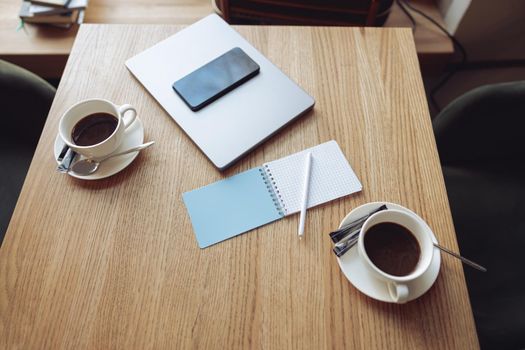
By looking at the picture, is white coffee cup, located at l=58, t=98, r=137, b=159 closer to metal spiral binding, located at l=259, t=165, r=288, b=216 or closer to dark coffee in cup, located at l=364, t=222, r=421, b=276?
metal spiral binding, located at l=259, t=165, r=288, b=216

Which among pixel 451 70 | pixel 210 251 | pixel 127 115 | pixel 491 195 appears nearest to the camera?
pixel 210 251


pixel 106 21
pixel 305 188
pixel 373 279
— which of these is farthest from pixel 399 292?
pixel 106 21

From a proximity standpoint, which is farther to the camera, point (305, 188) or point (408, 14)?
point (408, 14)

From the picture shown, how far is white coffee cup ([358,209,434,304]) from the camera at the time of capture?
591mm

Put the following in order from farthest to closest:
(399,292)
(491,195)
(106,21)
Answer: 1. (106,21)
2. (491,195)
3. (399,292)

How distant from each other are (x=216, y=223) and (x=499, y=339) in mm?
643

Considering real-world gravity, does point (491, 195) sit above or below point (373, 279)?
below

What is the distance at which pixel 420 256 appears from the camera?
0.63 meters

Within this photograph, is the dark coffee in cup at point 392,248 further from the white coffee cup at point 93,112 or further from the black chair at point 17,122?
the black chair at point 17,122

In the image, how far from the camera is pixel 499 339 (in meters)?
0.83

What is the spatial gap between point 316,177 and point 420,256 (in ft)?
0.75

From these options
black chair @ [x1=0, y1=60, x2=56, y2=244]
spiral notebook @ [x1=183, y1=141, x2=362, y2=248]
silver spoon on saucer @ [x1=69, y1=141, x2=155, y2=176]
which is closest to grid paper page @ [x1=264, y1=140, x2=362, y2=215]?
spiral notebook @ [x1=183, y1=141, x2=362, y2=248]

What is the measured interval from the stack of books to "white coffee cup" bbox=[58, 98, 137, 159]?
874mm

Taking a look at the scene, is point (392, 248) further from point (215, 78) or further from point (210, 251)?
point (215, 78)
